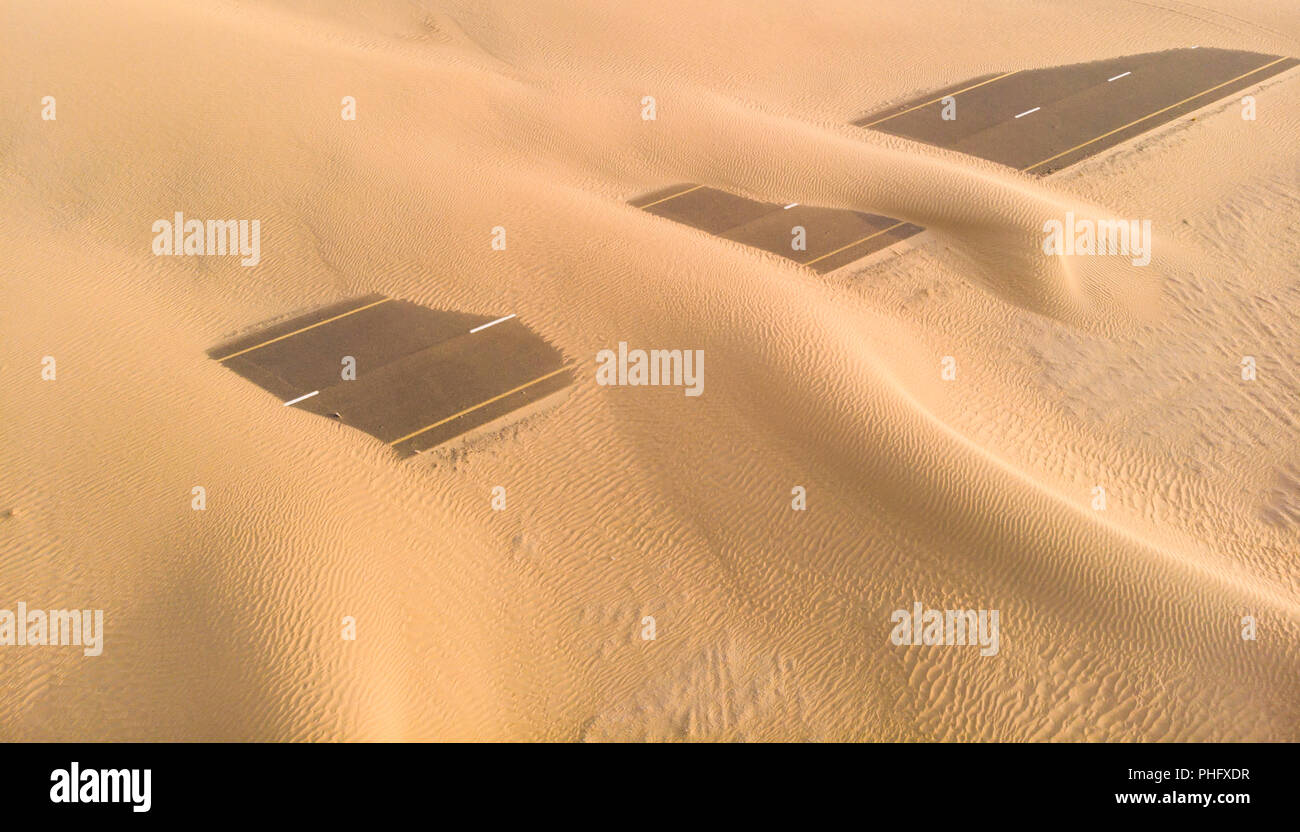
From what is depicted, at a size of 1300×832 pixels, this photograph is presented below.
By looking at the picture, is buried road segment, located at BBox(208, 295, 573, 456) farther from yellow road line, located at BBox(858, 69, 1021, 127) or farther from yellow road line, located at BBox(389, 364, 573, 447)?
yellow road line, located at BBox(858, 69, 1021, 127)

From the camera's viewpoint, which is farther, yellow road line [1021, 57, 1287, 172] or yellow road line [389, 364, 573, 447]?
yellow road line [1021, 57, 1287, 172]

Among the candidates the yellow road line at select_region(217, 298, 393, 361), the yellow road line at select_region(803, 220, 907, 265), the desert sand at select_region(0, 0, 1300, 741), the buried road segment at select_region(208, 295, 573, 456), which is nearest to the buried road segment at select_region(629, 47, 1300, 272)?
the yellow road line at select_region(803, 220, 907, 265)

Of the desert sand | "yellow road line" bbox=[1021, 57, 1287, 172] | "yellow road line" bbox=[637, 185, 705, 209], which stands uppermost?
"yellow road line" bbox=[1021, 57, 1287, 172]

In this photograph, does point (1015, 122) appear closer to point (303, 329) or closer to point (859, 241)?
point (859, 241)

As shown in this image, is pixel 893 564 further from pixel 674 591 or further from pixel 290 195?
pixel 290 195

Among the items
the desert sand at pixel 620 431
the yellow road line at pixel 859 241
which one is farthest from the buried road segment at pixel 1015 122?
the desert sand at pixel 620 431

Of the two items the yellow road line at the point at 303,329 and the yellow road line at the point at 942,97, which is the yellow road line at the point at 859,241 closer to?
the yellow road line at the point at 942,97
